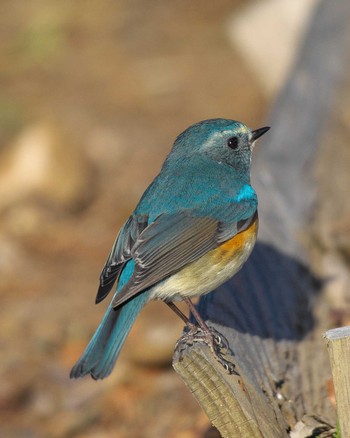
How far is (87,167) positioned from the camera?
8594 millimetres

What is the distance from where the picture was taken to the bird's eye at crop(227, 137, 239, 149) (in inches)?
188

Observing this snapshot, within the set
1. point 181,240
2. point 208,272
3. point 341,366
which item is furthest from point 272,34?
point 341,366

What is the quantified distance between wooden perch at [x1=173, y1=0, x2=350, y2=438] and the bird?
0.16m

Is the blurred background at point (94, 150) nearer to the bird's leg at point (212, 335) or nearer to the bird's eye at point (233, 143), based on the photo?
the bird's leg at point (212, 335)

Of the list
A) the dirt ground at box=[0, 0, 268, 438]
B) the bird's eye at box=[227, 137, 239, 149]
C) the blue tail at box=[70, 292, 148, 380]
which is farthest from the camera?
the dirt ground at box=[0, 0, 268, 438]

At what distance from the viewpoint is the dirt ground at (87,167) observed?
5734 millimetres

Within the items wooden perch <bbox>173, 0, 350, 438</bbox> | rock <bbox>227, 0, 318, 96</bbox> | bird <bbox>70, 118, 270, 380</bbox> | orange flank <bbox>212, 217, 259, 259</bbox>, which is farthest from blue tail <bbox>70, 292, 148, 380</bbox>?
rock <bbox>227, 0, 318, 96</bbox>

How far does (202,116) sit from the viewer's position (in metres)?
9.37

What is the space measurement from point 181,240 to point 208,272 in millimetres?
212

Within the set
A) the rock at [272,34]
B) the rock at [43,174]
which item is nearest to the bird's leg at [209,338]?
the rock at [43,174]

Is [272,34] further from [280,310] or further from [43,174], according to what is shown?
[280,310]

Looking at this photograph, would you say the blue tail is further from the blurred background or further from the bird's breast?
the blurred background

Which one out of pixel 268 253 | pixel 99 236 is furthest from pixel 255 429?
pixel 99 236

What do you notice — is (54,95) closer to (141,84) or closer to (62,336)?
(141,84)
